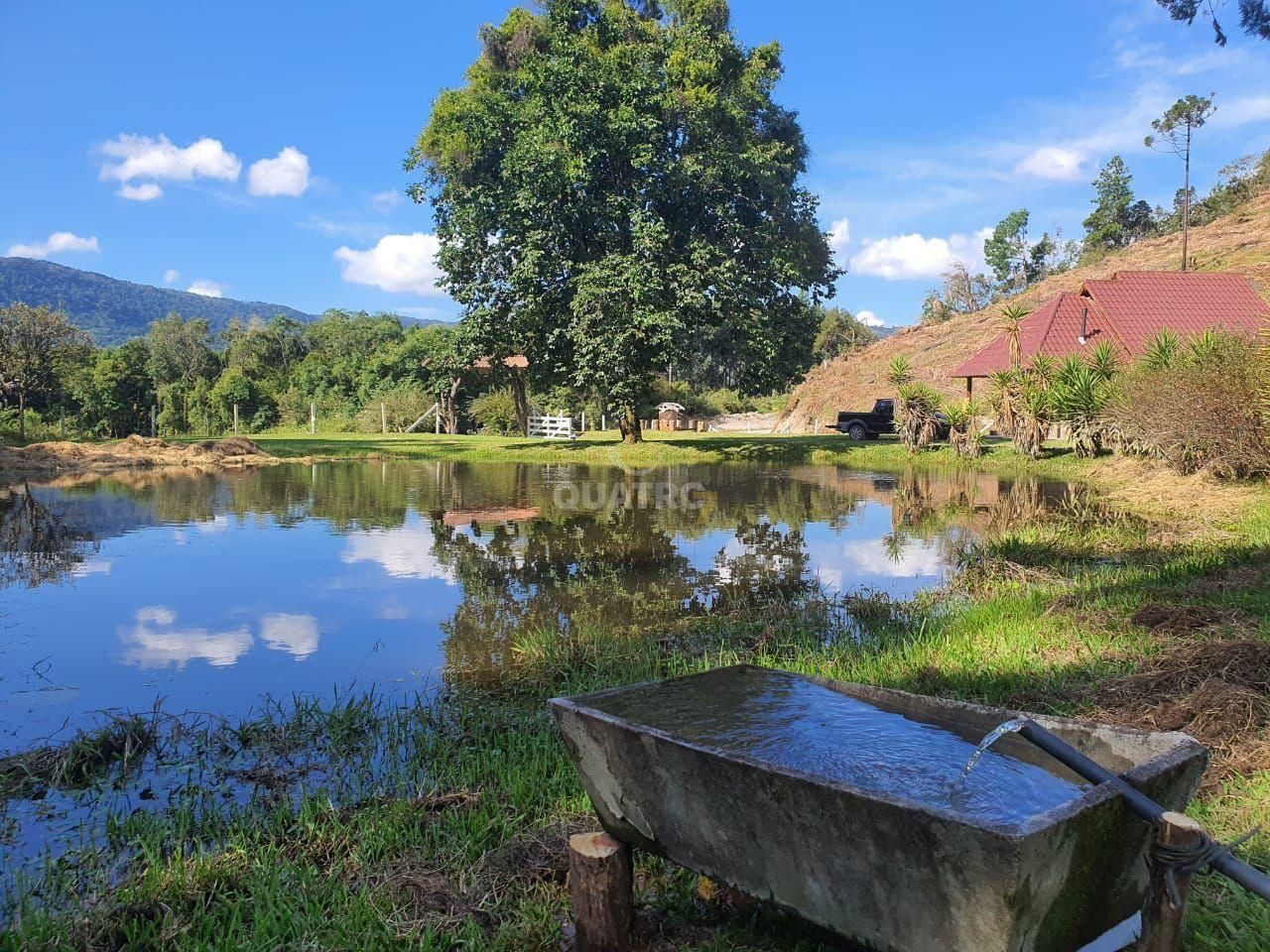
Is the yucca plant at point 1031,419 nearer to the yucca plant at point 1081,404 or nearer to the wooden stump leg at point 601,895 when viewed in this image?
the yucca plant at point 1081,404

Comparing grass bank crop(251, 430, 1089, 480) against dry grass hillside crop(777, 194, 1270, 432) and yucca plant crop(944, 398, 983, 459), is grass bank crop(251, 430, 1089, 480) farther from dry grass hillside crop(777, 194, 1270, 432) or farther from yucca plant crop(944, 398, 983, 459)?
dry grass hillside crop(777, 194, 1270, 432)

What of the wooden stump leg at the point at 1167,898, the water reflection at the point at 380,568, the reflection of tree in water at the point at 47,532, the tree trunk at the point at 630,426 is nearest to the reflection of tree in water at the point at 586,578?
the water reflection at the point at 380,568

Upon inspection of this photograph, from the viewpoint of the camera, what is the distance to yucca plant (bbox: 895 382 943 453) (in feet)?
87.7

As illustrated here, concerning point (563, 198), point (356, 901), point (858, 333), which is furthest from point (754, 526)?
point (858, 333)

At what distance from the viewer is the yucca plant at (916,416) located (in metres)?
Answer: 26.7

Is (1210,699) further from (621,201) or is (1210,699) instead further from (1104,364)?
(621,201)

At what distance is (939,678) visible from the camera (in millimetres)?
5285

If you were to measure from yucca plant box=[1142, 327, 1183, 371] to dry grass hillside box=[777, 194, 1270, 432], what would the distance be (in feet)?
93.0

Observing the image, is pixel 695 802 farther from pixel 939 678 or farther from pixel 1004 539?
pixel 1004 539

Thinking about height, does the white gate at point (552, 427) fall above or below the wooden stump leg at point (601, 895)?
above

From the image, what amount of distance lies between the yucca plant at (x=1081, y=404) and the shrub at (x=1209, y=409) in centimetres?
337

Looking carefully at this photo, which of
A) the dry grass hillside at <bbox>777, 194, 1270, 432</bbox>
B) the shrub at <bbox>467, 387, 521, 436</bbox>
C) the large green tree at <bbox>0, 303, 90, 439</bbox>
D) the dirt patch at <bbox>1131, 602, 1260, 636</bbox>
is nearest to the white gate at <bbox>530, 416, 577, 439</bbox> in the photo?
the shrub at <bbox>467, 387, 521, 436</bbox>

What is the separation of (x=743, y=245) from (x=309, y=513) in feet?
55.8

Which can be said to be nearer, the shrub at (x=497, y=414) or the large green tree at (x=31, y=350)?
the large green tree at (x=31, y=350)
